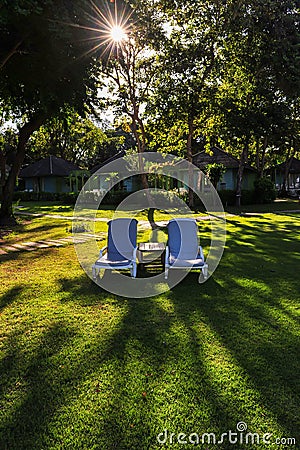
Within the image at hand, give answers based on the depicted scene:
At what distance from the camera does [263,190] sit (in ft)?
87.8

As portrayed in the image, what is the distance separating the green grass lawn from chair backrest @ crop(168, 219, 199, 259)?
2.67ft

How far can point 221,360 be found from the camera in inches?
145

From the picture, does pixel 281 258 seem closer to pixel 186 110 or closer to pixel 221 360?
pixel 221 360

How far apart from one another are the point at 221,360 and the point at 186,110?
1678 centimetres

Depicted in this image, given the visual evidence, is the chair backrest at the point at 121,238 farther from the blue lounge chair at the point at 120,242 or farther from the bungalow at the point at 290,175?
the bungalow at the point at 290,175

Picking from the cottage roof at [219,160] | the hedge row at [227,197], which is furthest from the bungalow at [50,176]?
the cottage roof at [219,160]

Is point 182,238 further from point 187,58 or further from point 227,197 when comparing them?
point 227,197

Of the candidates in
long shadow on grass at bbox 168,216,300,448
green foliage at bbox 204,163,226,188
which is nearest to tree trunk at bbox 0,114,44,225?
long shadow on grass at bbox 168,216,300,448

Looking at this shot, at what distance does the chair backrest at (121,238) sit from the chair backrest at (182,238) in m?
0.86

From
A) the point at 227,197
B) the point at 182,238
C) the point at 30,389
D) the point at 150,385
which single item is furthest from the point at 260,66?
the point at 30,389

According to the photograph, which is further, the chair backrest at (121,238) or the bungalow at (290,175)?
the bungalow at (290,175)

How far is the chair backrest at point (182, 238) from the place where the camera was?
7223 mm

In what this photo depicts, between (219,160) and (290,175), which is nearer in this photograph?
(219,160)

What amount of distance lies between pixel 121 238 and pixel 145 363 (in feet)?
12.9
